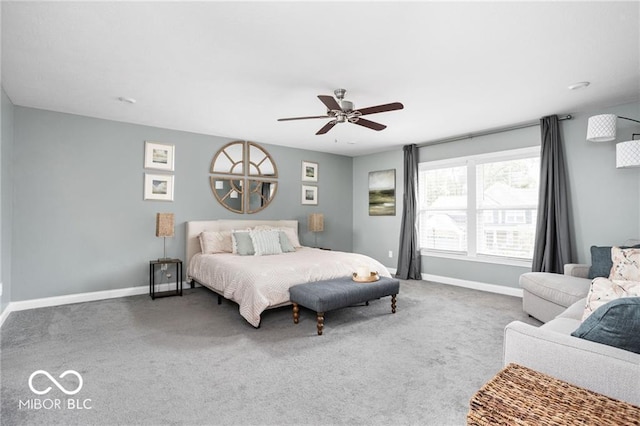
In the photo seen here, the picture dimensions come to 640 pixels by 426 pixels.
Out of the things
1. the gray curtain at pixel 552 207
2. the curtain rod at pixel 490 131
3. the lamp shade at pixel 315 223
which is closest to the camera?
the gray curtain at pixel 552 207

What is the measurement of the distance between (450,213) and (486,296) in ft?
5.19

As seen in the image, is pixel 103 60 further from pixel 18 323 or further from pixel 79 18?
pixel 18 323

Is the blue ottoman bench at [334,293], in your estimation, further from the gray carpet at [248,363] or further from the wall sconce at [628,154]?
the wall sconce at [628,154]

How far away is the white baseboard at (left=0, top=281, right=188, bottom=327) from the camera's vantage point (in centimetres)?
397

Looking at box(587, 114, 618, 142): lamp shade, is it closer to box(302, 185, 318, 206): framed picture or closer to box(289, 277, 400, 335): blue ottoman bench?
box(289, 277, 400, 335): blue ottoman bench

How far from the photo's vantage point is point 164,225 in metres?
4.71

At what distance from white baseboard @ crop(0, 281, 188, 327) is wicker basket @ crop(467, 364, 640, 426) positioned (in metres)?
4.62

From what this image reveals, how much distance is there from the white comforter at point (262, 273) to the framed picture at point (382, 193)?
2425 mm

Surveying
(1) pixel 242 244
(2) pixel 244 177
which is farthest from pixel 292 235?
(2) pixel 244 177

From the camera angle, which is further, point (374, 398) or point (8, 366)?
point (8, 366)

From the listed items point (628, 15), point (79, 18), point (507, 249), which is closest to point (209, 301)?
point (79, 18)

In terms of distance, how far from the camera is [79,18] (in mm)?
2281

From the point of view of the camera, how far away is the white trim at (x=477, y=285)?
4895 mm

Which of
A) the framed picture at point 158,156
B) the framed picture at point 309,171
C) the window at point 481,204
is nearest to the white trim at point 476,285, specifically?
the window at point 481,204
